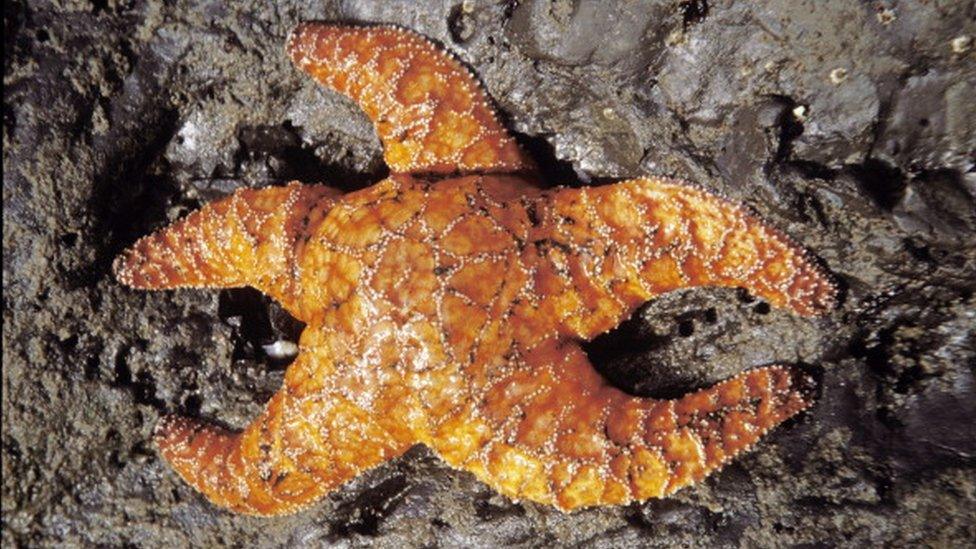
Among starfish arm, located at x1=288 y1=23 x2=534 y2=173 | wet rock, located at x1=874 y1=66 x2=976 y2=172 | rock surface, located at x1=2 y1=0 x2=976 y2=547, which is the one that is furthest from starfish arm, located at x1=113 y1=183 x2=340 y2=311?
wet rock, located at x1=874 y1=66 x2=976 y2=172

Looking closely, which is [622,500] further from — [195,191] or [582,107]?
[195,191]

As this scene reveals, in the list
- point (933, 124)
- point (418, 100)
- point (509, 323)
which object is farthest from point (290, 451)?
point (933, 124)

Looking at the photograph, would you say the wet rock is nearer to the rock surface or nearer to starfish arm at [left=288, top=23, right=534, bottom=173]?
the rock surface

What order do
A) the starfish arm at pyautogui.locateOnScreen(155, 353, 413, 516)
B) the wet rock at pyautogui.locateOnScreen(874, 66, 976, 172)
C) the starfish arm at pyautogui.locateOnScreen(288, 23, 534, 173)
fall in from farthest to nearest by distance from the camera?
the starfish arm at pyautogui.locateOnScreen(288, 23, 534, 173) → the starfish arm at pyautogui.locateOnScreen(155, 353, 413, 516) → the wet rock at pyautogui.locateOnScreen(874, 66, 976, 172)

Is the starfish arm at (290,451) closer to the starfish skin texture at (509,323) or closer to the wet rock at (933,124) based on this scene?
the starfish skin texture at (509,323)

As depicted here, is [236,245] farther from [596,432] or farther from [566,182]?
[596,432]

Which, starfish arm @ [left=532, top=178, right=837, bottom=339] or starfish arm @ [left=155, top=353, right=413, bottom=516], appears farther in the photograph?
starfish arm @ [left=155, top=353, right=413, bottom=516]

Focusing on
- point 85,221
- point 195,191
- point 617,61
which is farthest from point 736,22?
point 85,221
